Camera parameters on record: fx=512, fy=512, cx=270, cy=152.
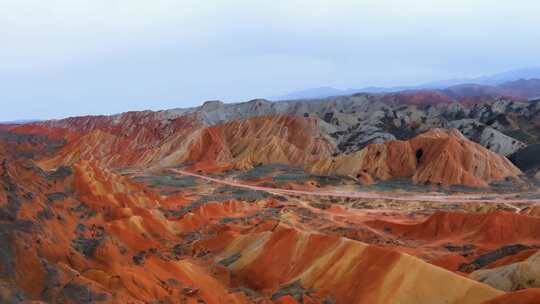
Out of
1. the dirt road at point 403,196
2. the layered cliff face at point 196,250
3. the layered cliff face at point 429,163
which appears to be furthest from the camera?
the layered cliff face at point 429,163

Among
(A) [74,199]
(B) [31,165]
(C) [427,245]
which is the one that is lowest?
(C) [427,245]

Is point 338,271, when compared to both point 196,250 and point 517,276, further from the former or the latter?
point 196,250

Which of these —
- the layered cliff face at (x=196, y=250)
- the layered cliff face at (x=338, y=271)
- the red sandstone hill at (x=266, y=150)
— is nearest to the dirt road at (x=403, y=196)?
the red sandstone hill at (x=266, y=150)

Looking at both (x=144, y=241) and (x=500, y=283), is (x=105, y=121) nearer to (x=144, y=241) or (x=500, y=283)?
(x=144, y=241)

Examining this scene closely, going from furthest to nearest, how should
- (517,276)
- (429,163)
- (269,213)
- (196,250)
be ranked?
(429,163), (269,213), (196,250), (517,276)

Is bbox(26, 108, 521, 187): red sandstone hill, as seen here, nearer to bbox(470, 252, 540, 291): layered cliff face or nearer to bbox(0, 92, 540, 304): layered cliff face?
bbox(0, 92, 540, 304): layered cliff face

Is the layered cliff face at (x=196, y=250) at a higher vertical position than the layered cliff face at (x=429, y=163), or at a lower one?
higher

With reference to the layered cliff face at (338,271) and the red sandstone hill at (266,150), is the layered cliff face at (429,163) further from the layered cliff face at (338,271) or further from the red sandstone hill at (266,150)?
the layered cliff face at (338,271)

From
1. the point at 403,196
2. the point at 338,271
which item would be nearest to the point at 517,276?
the point at 338,271

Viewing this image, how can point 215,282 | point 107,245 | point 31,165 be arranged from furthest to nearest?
point 31,165 < point 215,282 < point 107,245

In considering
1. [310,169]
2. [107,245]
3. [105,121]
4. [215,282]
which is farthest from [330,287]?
[105,121]

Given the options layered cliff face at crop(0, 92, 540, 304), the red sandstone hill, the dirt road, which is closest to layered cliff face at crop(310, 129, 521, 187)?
the red sandstone hill
